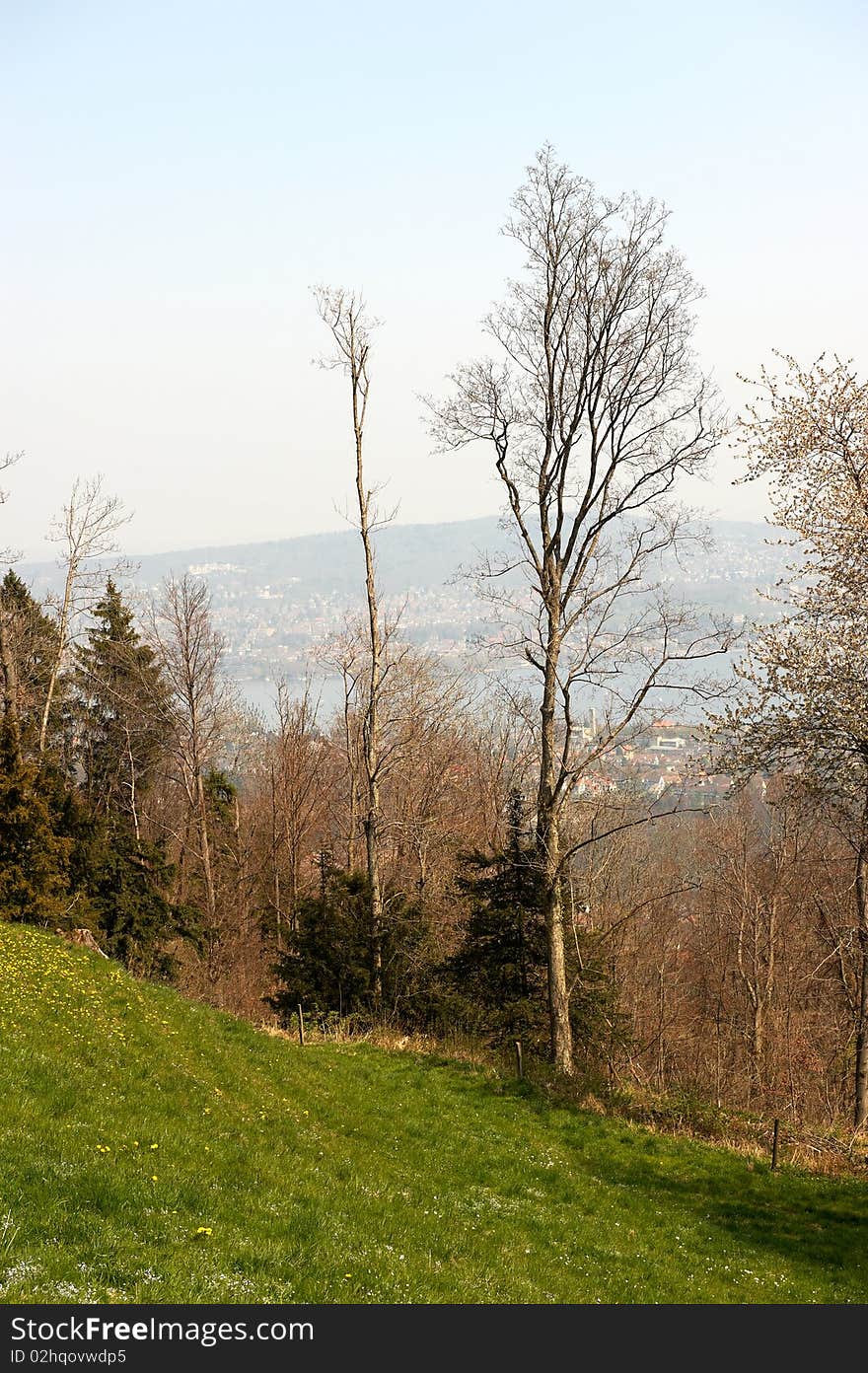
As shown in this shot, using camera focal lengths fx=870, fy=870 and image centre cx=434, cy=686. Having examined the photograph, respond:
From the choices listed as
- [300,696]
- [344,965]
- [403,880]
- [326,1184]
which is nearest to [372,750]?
[344,965]

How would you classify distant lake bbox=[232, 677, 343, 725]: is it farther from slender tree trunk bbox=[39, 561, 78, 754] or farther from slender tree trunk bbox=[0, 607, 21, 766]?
slender tree trunk bbox=[0, 607, 21, 766]

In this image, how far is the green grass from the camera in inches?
256

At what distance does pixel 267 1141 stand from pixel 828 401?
13.1 m

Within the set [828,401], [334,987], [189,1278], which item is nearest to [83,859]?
[334,987]

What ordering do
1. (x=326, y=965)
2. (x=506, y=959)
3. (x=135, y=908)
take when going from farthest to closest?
(x=135, y=908) < (x=326, y=965) < (x=506, y=959)

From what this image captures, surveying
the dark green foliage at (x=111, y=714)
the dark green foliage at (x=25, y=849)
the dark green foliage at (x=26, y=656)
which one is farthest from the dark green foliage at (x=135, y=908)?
the dark green foliage at (x=111, y=714)

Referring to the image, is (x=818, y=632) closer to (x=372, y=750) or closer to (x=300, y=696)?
(x=372, y=750)

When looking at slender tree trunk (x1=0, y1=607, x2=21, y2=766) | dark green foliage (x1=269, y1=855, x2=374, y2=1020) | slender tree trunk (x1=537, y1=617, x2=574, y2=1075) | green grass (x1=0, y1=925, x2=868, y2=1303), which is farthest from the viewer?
slender tree trunk (x1=0, y1=607, x2=21, y2=766)

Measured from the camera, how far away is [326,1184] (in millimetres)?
A: 9195

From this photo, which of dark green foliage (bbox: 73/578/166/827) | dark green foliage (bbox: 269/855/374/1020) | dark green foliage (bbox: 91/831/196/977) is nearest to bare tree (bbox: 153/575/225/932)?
dark green foliage (bbox: 91/831/196/977)

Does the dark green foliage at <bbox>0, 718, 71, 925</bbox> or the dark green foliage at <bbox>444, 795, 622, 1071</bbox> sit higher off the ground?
the dark green foliage at <bbox>0, 718, 71, 925</bbox>

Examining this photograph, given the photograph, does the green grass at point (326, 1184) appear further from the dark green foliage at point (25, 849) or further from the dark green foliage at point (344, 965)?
the dark green foliage at point (344, 965)

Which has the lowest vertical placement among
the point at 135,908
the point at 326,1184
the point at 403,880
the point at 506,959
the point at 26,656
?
the point at 403,880

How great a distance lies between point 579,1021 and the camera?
1853 centimetres
